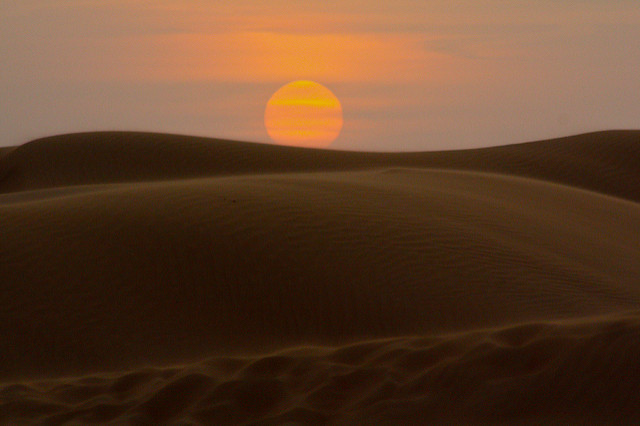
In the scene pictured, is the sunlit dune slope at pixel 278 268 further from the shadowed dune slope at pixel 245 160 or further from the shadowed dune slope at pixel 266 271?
the shadowed dune slope at pixel 245 160

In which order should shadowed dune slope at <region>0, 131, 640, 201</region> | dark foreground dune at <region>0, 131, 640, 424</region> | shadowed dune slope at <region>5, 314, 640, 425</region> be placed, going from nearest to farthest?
shadowed dune slope at <region>5, 314, 640, 425</region> < dark foreground dune at <region>0, 131, 640, 424</region> < shadowed dune slope at <region>0, 131, 640, 201</region>

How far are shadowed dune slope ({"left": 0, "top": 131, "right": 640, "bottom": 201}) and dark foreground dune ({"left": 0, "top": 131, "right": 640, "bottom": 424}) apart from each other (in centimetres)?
701

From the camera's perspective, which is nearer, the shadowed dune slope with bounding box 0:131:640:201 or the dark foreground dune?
the dark foreground dune

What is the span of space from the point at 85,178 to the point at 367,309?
53.7 feet

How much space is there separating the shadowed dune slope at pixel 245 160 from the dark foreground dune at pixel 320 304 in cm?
701

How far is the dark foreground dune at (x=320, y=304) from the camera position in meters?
Answer: 5.04

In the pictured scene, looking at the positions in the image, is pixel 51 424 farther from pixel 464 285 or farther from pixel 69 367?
pixel 464 285

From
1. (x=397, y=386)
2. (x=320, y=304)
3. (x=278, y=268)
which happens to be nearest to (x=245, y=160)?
(x=278, y=268)

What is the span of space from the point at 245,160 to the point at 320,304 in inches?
601

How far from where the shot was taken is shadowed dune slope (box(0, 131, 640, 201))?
874 inches

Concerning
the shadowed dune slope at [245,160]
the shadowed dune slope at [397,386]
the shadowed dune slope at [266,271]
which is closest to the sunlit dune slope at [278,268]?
the shadowed dune slope at [266,271]

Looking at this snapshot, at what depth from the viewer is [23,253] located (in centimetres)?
927

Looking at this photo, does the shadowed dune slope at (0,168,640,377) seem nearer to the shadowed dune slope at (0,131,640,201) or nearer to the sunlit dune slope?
the sunlit dune slope

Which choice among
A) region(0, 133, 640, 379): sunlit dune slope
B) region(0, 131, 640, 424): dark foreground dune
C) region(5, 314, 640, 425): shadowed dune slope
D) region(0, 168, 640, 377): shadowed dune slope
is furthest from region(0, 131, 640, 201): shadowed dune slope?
region(5, 314, 640, 425): shadowed dune slope
